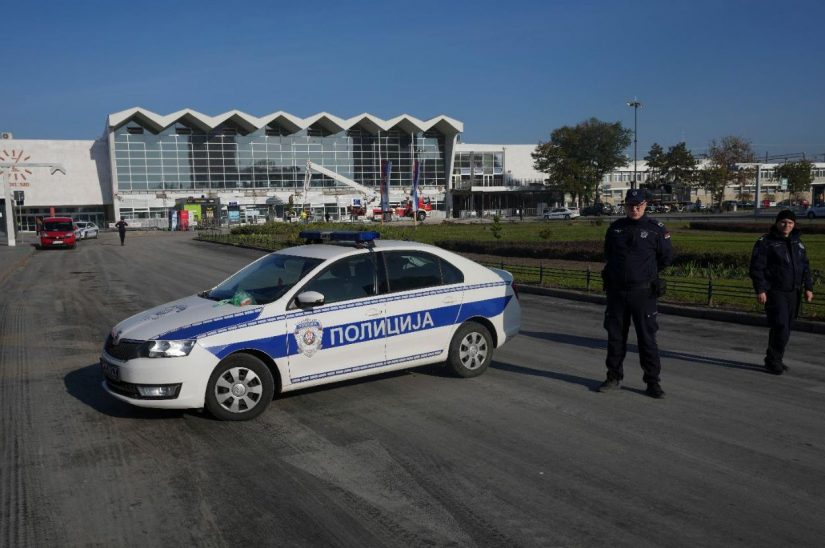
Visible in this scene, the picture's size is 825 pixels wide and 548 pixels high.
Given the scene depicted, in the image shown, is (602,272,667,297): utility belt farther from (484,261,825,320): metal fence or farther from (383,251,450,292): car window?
(484,261,825,320): metal fence

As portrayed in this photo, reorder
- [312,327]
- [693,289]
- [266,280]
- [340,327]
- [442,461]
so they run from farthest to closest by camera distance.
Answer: [693,289] → [266,280] → [340,327] → [312,327] → [442,461]

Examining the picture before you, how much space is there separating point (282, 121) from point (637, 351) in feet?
245

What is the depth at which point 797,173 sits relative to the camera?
85.2 metres

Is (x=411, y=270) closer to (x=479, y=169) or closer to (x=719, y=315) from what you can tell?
(x=719, y=315)

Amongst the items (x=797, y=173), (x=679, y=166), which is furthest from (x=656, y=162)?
(x=797, y=173)

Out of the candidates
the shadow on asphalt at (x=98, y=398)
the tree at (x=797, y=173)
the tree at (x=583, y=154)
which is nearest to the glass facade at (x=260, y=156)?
the tree at (x=583, y=154)

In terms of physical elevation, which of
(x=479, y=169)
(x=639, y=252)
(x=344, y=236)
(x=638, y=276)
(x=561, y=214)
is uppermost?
(x=479, y=169)

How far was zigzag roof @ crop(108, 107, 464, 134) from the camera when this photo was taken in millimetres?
72137

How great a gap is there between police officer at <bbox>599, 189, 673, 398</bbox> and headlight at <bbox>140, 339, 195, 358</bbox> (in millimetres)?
4113

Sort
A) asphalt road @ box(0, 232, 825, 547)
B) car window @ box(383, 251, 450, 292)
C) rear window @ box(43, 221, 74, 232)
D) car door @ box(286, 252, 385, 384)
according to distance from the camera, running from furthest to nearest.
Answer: rear window @ box(43, 221, 74, 232)
car window @ box(383, 251, 450, 292)
car door @ box(286, 252, 385, 384)
asphalt road @ box(0, 232, 825, 547)

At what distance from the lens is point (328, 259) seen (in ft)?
23.3

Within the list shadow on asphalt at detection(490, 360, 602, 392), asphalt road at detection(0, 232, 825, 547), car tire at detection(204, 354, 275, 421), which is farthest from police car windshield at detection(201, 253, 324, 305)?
shadow on asphalt at detection(490, 360, 602, 392)

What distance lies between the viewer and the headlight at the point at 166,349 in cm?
604

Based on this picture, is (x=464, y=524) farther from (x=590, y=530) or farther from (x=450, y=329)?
(x=450, y=329)
